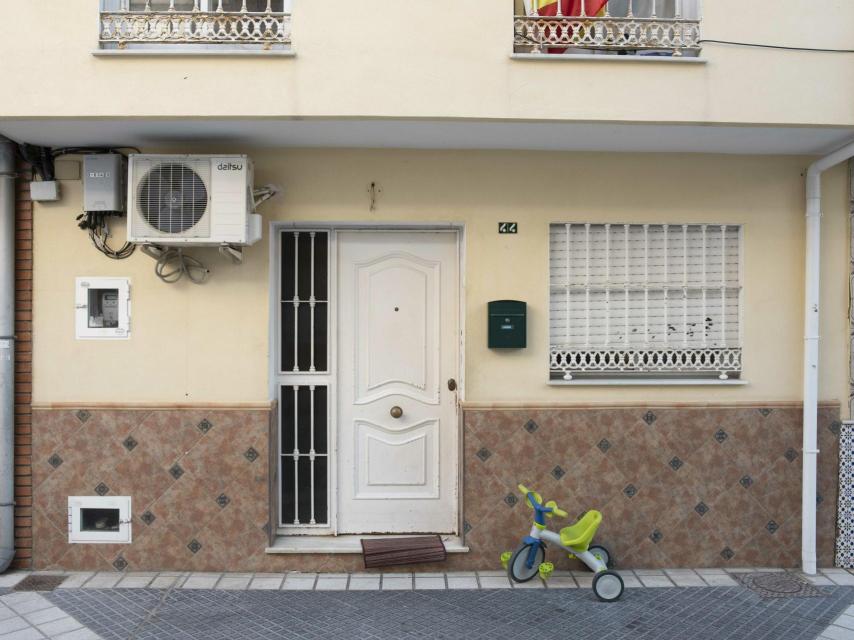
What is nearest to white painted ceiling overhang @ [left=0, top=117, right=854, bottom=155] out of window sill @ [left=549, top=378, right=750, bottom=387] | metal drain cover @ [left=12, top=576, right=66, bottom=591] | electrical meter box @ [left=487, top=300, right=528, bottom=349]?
electrical meter box @ [left=487, top=300, right=528, bottom=349]

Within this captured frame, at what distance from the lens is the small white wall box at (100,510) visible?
5.62 m

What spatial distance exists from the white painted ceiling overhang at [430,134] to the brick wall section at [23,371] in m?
0.59

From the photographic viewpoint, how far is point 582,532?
211 inches

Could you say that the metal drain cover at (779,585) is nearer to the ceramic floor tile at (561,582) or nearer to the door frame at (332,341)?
the ceramic floor tile at (561,582)

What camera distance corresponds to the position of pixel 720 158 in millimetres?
5824

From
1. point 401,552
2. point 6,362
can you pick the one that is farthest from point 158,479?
point 401,552

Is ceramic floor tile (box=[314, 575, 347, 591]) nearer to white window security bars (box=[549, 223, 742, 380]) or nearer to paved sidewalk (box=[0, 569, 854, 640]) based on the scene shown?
paved sidewalk (box=[0, 569, 854, 640])

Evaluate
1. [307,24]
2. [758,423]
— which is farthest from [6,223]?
[758,423]

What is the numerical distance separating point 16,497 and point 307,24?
407 centimetres

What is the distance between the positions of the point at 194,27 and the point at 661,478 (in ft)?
15.6

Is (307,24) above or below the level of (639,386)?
above

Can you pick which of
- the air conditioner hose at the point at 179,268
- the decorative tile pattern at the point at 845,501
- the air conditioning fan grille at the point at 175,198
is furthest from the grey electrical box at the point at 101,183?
the decorative tile pattern at the point at 845,501

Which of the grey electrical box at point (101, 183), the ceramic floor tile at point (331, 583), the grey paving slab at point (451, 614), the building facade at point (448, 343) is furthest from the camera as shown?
the building facade at point (448, 343)

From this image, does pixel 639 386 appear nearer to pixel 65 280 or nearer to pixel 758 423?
pixel 758 423
